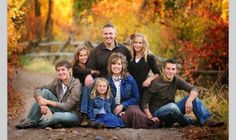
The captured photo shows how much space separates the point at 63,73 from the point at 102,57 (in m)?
0.50

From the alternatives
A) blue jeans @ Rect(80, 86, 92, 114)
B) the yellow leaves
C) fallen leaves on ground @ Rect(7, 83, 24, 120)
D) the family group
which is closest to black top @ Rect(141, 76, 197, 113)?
the family group

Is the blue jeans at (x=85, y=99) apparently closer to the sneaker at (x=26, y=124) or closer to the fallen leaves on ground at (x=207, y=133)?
the sneaker at (x=26, y=124)

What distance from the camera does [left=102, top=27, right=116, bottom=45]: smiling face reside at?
6.90 meters

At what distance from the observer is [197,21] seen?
711cm

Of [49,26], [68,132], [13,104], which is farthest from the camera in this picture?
[49,26]

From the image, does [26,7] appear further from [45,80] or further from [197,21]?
[197,21]

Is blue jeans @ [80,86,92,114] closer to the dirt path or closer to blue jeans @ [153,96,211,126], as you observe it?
the dirt path

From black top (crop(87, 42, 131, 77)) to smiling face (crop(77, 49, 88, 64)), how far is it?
52 mm

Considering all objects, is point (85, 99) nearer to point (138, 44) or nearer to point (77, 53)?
point (77, 53)

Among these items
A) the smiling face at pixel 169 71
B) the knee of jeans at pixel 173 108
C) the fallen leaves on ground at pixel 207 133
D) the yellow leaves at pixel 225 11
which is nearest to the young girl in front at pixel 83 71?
the smiling face at pixel 169 71

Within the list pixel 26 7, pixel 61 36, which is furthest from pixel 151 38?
pixel 26 7

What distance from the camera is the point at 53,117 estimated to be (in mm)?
6809

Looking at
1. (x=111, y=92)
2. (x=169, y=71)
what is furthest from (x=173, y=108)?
(x=111, y=92)

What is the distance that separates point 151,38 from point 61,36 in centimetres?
112
